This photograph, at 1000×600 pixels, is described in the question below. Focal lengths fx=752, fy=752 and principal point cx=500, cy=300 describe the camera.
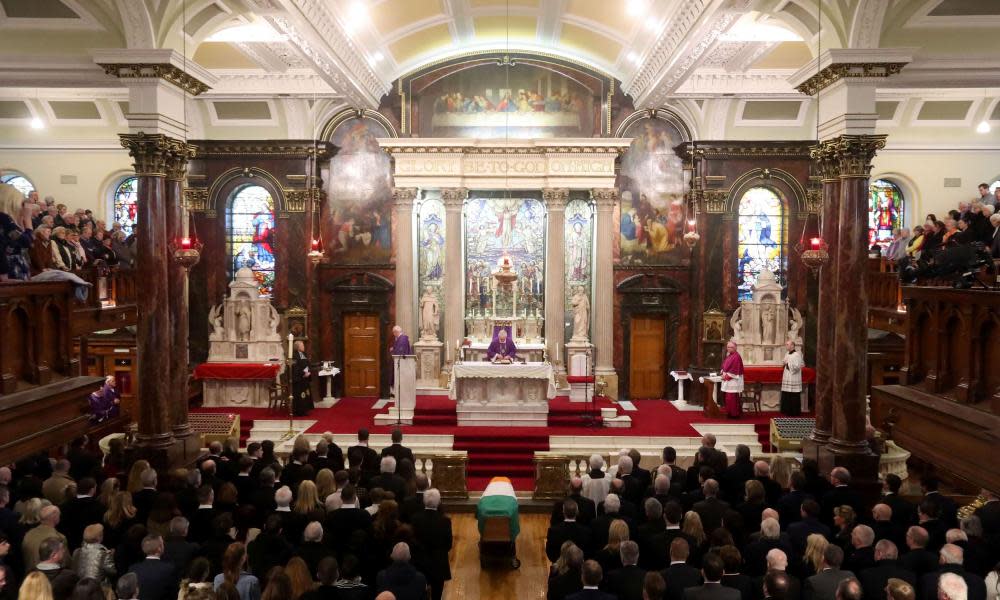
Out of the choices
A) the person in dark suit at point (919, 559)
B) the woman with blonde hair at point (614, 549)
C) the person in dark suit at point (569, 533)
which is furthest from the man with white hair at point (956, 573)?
the person in dark suit at point (569, 533)

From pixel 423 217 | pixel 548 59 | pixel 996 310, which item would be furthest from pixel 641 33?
pixel 996 310

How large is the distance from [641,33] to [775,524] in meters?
11.9

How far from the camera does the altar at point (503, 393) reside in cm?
1720

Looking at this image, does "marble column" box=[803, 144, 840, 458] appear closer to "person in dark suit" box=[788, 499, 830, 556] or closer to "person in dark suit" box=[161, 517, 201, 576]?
"person in dark suit" box=[788, 499, 830, 556]

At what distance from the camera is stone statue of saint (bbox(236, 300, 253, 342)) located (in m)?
20.2

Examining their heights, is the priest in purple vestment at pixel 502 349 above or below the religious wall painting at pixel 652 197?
below

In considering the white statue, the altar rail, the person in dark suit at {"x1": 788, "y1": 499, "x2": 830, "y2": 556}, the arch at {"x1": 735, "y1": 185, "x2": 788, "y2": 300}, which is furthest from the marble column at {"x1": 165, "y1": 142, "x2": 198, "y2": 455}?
the arch at {"x1": 735, "y1": 185, "x2": 788, "y2": 300}

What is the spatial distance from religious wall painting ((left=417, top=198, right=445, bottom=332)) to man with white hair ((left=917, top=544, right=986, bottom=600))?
51.2ft

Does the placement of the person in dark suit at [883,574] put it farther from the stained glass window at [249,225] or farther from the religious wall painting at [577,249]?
the stained glass window at [249,225]

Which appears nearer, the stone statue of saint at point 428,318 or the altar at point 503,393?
the altar at point 503,393

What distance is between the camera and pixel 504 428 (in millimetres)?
16938

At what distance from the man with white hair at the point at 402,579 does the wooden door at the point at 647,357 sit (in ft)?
48.7

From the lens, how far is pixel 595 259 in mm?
20766

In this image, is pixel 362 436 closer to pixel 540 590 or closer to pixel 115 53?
pixel 540 590
